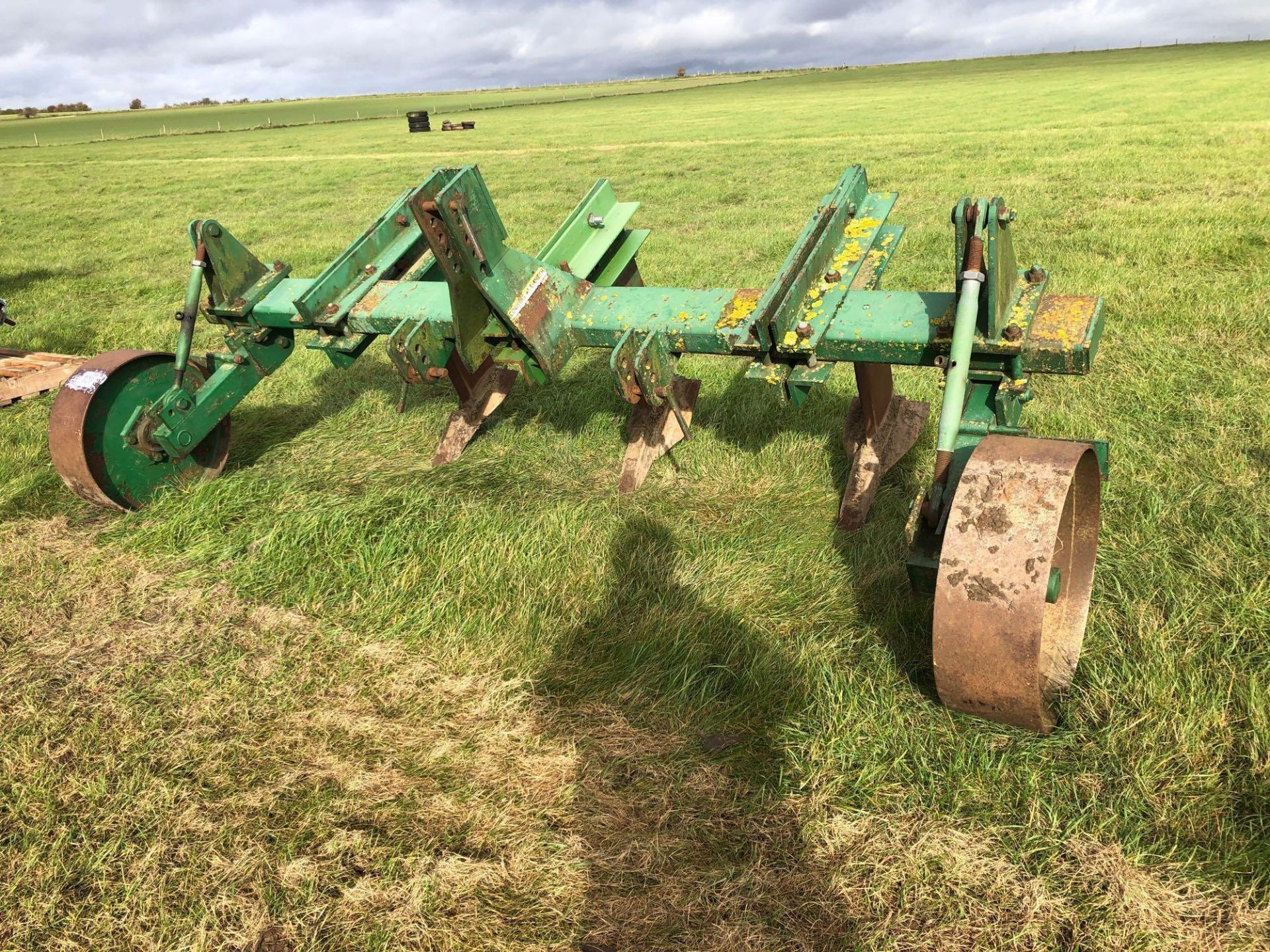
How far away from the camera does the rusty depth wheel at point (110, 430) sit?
3.71 metres

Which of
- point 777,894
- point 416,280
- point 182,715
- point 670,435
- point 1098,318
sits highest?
point 416,280

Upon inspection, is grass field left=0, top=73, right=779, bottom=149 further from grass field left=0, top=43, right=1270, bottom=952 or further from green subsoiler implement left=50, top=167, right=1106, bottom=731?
grass field left=0, top=43, right=1270, bottom=952

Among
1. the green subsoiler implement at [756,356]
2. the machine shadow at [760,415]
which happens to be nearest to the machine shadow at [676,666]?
the green subsoiler implement at [756,356]

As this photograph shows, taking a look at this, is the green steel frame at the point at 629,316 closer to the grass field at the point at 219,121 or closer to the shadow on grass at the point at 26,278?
the shadow on grass at the point at 26,278

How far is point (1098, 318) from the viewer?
2.81 meters

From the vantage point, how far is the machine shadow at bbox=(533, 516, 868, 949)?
2.08 metres

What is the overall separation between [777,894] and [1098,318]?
219 centimetres

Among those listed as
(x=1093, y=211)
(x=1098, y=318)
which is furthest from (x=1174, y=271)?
(x=1098, y=318)

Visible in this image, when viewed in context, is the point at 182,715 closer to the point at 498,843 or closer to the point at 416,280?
the point at 498,843

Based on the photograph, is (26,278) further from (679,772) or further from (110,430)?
(679,772)

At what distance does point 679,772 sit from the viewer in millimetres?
2492

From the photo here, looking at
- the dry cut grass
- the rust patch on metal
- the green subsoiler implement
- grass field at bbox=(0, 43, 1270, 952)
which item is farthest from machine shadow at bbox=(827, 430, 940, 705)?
the rust patch on metal

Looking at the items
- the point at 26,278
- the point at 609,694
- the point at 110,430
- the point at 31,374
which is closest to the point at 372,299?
the point at 110,430

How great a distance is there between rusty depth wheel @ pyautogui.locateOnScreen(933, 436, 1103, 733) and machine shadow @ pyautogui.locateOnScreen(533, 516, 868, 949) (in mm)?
649
